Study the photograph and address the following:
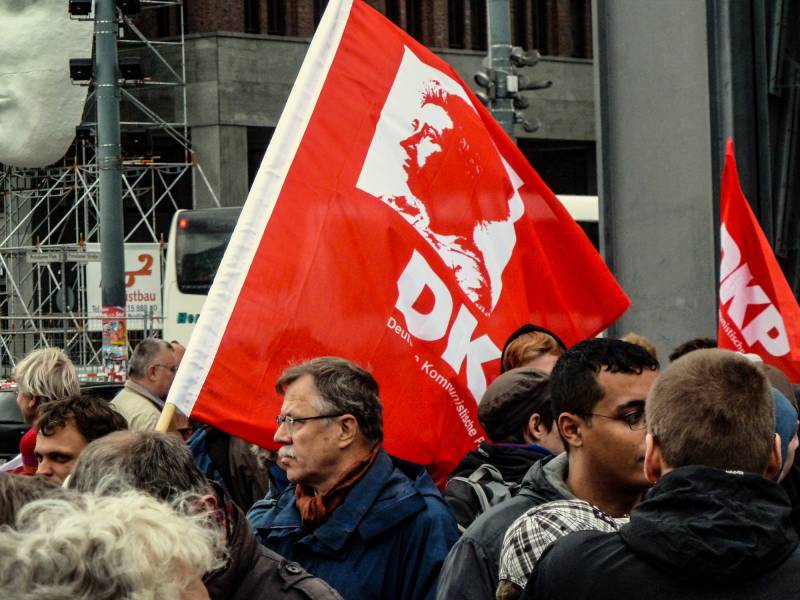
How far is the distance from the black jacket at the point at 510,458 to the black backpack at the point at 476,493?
25 mm

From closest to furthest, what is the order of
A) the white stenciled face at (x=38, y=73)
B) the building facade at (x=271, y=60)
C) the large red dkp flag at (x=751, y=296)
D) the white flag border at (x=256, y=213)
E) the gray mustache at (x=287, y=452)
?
the gray mustache at (x=287, y=452) < the white flag border at (x=256, y=213) < the large red dkp flag at (x=751, y=296) < the white stenciled face at (x=38, y=73) < the building facade at (x=271, y=60)

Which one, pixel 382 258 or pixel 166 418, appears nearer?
pixel 166 418

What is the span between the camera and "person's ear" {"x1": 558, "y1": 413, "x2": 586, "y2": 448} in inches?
151

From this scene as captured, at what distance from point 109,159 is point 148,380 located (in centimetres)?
1087

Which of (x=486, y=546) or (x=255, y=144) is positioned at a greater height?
→ (x=486, y=546)

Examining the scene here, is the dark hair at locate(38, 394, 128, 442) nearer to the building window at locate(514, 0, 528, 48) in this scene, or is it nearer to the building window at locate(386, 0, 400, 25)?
the building window at locate(386, 0, 400, 25)

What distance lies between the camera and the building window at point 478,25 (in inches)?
1563

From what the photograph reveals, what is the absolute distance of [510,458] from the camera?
4.61 m

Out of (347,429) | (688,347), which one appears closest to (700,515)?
(347,429)

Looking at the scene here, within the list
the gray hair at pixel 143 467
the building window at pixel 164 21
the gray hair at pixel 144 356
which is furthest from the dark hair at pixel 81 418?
the building window at pixel 164 21

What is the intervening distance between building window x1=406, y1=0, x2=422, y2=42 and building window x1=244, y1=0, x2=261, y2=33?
3.89 meters

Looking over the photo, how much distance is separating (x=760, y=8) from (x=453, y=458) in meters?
6.50

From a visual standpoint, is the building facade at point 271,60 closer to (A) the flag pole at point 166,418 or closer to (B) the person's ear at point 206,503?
(A) the flag pole at point 166,418

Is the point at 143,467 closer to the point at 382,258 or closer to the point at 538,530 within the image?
the point at 538,530
